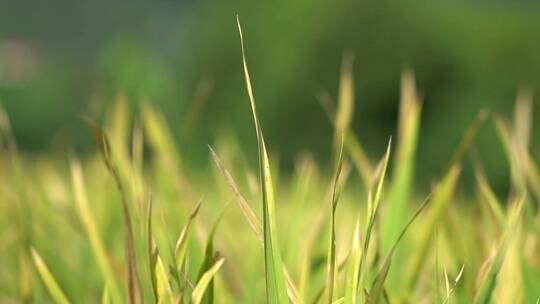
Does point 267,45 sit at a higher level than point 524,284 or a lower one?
lower

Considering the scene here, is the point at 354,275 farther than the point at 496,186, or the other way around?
the point at 496,186

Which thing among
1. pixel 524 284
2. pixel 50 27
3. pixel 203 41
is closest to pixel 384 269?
pixel 524 284

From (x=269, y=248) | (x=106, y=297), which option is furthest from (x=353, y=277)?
(x=106, y=297)

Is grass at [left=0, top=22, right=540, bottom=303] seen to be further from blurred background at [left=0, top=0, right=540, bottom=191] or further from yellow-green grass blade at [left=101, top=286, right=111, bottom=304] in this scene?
blurred background at [left=0, top=0, right=540, bottom=191]

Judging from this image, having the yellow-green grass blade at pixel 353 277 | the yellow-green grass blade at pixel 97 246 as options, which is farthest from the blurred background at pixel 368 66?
the yellow-green grass blade at pixel 353 277

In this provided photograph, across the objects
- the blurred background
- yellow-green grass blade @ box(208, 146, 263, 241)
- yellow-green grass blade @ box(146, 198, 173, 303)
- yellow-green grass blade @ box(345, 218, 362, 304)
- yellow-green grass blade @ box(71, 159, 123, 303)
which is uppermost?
yellow-green grass blade @ box(208, 146, 263, 241)

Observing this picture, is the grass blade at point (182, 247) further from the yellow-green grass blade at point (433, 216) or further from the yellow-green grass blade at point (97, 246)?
the yellow-green grass blade at point (433, 216)

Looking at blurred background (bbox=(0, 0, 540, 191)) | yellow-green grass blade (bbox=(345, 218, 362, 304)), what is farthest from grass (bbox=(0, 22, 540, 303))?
Answer: blurred background (bbox=(0, 0, 540, 191))

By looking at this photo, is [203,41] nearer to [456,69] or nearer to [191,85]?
[191,85]
